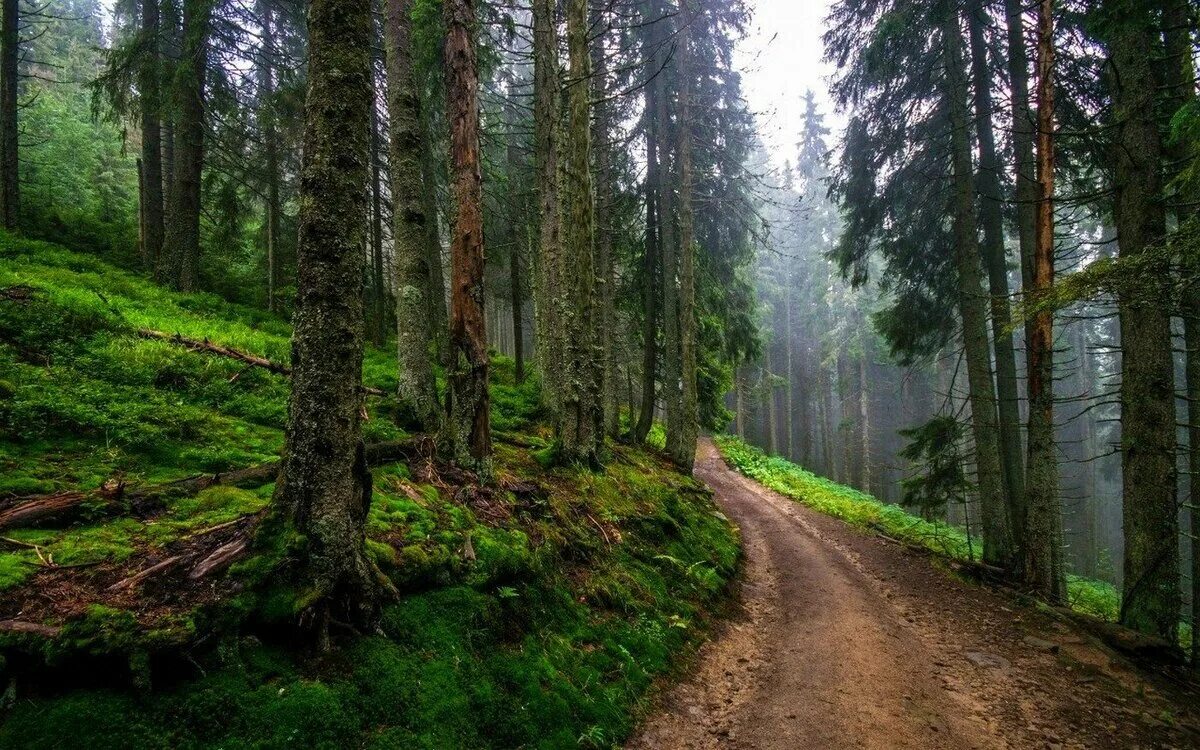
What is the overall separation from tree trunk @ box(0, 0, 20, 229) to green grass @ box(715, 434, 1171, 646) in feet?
72.2

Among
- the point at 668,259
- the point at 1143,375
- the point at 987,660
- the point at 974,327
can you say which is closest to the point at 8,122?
the point at 668,259

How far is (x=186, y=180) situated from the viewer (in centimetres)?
1195

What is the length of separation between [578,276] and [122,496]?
6.00 metres

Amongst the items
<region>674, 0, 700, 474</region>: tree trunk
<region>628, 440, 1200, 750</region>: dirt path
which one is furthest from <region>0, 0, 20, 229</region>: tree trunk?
<region>628, 440, 1200, 750</region>: dirt path

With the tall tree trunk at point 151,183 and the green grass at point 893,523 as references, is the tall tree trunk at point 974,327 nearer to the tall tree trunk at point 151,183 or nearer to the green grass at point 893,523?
the green grass at point 893,523

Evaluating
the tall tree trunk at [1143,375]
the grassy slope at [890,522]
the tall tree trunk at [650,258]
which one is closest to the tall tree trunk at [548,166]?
the tall tree trunk at [650,258]

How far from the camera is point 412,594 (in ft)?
12.2

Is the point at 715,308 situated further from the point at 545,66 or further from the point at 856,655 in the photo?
the point at 856,655

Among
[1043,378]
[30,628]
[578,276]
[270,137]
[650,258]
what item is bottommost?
[30,628]

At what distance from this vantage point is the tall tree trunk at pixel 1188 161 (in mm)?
5879

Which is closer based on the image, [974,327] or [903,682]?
[903,682]

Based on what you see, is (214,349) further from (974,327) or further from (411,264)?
(974,327)

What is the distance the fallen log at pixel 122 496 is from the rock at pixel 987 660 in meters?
7.59

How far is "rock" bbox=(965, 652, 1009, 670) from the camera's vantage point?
577cm
